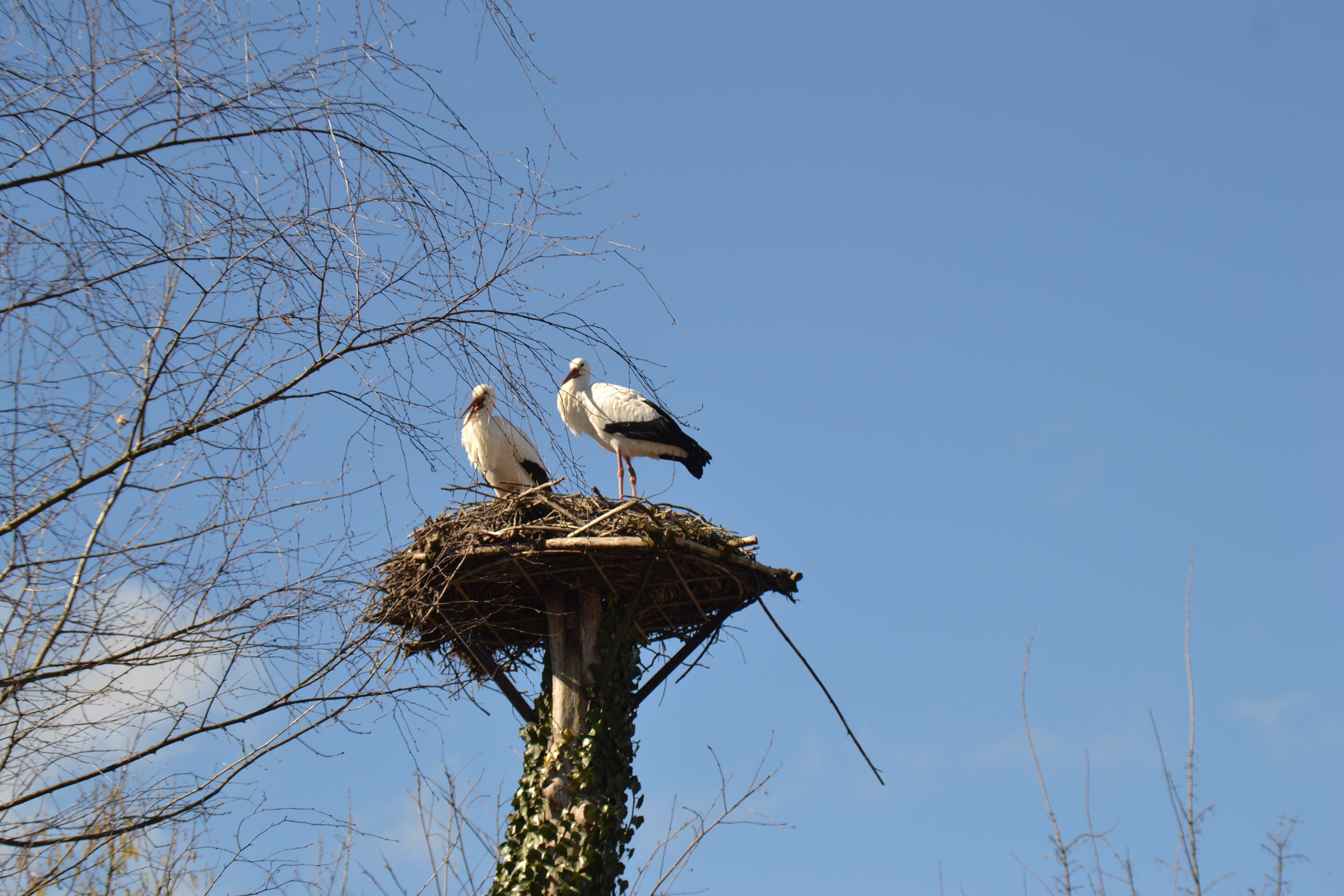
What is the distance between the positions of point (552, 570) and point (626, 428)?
3332 mm

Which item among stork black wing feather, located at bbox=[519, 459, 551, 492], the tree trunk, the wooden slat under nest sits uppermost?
stork black wing feather, located at bbox=[519, 459, 551, 492]

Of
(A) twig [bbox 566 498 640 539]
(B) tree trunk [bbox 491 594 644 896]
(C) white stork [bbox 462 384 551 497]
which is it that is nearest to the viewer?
(B) tree trunk [bbox 491 594 644 896]

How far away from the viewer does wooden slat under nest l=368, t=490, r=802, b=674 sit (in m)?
6.16

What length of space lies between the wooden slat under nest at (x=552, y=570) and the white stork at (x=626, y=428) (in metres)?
2.69

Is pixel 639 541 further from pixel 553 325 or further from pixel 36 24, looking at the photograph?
pixel 36 24

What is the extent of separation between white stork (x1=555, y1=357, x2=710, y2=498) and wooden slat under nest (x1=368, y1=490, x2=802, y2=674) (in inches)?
106

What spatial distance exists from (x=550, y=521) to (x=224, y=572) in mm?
2596

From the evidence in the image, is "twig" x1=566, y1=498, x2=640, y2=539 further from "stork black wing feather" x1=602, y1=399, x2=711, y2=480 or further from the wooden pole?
"stork black wing feather" x1=602, y1=399, x2=711, y2=480

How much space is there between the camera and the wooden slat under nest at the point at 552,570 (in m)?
6.16

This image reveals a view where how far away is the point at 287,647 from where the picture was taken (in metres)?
3.93

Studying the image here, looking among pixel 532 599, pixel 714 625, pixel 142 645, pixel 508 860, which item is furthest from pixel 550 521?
pixel 142 645

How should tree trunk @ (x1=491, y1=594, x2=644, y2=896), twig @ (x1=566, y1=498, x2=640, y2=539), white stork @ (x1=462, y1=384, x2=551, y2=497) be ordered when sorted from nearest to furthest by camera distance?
tree trunk @ (x1=491, y1=594, x2=644, y2=896)
twig @ (x1=566, y1=498, x2=640, y2=539)
white stork @ (x1=462, y1=384, x2=551, y2=497)

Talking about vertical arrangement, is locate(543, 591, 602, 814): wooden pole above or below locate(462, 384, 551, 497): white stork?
below

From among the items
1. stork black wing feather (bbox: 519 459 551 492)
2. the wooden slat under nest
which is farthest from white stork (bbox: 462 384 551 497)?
the wooden slat under nest
